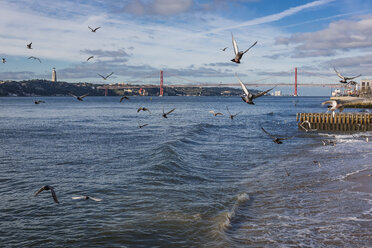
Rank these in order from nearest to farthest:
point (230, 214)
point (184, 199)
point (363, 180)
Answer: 1. point (230, 214)
2. point (184, 199)
3. point (363, 180)

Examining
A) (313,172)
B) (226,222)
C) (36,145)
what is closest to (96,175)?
(226,222)

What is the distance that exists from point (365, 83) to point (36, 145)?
140247 mm

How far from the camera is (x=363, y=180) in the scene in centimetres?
1467

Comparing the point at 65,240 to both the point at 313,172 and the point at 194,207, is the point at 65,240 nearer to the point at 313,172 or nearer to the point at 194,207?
the point at 194,207

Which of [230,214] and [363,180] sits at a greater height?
[363,180]

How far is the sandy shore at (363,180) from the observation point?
43.9 ft

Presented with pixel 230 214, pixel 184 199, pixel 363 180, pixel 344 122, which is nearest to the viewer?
pixel 230 214

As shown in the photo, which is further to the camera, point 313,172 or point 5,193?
point 313,172

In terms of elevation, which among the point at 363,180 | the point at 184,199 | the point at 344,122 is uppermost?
the point at 344,122

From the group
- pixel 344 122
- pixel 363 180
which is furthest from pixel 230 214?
pixel 344 122

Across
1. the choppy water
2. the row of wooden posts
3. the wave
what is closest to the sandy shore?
the choppy water

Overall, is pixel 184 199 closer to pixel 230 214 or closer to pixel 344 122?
pixel 230 214

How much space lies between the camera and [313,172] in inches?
669

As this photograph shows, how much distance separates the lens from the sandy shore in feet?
43.9
